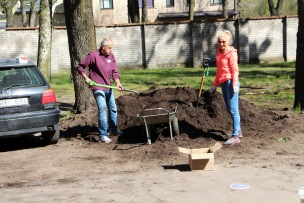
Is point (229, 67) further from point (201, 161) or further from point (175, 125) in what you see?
point (201, 161)

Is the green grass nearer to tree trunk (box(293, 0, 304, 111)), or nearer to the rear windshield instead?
tree trunk (box(293, 0, 304, 111))

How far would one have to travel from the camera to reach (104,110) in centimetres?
916

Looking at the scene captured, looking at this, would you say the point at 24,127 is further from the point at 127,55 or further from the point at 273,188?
the point at 127,55

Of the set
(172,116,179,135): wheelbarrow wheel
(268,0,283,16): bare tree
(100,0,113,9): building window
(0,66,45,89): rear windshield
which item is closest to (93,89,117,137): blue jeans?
(0,66,45,89): rear windshield

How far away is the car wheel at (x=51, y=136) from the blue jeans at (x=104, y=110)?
753mm

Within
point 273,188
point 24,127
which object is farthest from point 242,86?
point 273,188

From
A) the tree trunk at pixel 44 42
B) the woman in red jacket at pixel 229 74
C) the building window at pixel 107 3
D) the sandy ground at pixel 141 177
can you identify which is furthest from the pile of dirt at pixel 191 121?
the building window at pixel 107 3

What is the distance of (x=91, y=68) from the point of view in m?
9.23

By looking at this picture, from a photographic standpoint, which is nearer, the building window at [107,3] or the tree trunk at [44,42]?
the tree trunk at [44,42]

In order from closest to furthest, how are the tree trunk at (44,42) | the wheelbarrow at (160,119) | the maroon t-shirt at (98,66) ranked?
1. the wheelbarrow at (160,119)
2. the maroon t-shirt at (98,66)
3. the tree trunk at (44,42)

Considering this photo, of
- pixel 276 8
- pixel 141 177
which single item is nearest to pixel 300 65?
pixel 141 177

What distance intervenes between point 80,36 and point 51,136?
2.96 metres

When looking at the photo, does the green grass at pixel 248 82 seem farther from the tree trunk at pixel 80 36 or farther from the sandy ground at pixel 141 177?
the sandy ground at pixel 141 177

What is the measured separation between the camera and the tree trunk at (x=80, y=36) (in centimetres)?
1155
